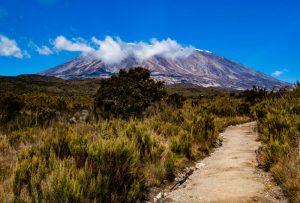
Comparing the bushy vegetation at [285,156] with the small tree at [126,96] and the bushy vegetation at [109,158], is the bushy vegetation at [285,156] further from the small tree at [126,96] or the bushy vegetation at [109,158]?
the small tree at [126,96]

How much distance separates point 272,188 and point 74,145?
154 inches

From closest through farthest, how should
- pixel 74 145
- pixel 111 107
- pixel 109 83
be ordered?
pixel 74 145
pixel 111 107
pixel 109 83

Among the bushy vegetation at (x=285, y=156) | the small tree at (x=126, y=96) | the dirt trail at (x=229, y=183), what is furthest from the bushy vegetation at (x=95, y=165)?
the small tree at (x=126, y=96)

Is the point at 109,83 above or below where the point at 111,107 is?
above

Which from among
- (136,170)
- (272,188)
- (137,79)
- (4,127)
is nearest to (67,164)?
(136,170)

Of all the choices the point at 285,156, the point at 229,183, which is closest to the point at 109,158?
the point at 229,183

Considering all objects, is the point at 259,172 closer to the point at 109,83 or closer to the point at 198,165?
the point at 198,165

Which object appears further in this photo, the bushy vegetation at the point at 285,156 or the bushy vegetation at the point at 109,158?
the bushy vegetation at the point at 285,156

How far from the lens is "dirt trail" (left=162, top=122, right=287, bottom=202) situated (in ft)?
Result: 21.5

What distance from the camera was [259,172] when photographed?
820cm

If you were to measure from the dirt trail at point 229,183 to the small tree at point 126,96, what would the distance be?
701 centimetres

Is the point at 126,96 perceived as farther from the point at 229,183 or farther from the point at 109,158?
the point at 109,158

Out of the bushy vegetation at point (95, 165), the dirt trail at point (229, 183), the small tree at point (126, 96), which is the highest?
the small tree at point (126, 96)

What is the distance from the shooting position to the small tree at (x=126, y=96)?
56.3ft
